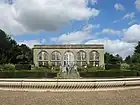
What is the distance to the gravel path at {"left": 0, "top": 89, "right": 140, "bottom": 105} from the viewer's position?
8.16 metres

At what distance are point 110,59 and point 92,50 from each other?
485 inches

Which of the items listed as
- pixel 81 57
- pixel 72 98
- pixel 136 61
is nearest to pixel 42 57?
pixel 81 57

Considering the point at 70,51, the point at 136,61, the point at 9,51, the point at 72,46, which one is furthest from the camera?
the point at 70,51

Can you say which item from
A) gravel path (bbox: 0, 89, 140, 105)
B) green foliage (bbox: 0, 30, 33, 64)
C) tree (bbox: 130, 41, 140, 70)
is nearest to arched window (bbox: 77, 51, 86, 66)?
green foliage (bbox: 0, 30, 33, 64)

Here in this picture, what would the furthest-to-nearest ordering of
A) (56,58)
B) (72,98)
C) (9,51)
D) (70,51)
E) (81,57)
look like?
(56,58) → (81,57) → (70,51) → (9,51) → (72,98)

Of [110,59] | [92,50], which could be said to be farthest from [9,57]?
[110,59]

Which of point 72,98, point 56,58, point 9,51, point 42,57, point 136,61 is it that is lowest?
point 72,98

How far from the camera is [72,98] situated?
29.4 feet

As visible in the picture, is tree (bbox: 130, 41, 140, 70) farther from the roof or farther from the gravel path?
the gravel path

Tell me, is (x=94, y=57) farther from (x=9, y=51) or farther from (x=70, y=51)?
(x=9, y=51)

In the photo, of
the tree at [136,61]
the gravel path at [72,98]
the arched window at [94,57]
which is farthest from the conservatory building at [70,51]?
the gravel path at [72,98]

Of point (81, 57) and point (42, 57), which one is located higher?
point (42, 57)

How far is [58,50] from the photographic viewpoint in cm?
8500

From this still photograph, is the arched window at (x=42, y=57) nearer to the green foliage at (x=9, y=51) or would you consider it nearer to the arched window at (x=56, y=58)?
the arched window at (x=56, y=58)
